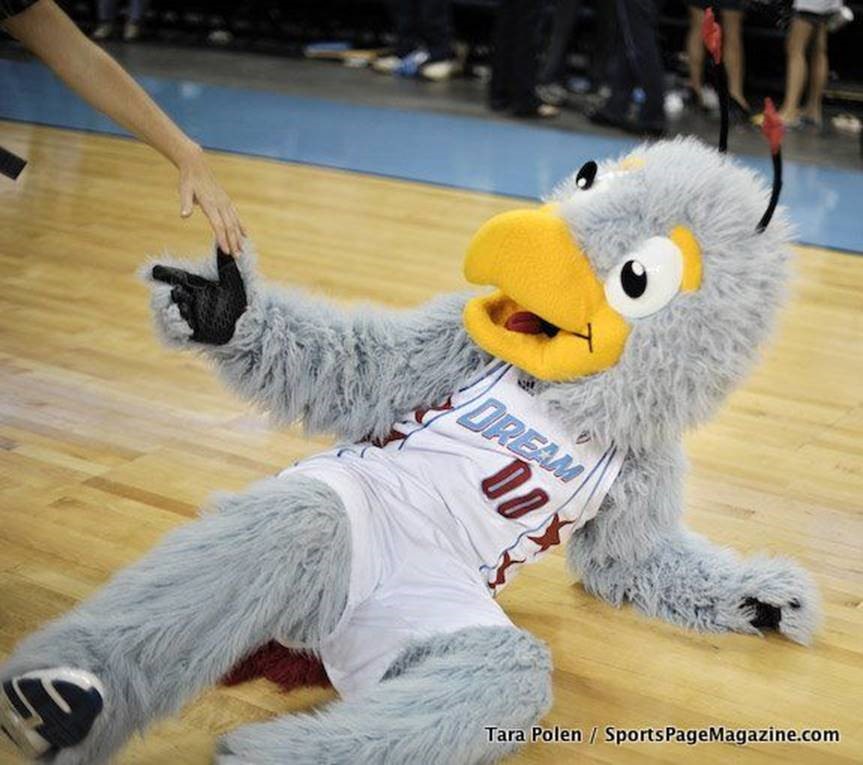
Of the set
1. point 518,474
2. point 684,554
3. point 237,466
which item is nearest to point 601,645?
point 684,554

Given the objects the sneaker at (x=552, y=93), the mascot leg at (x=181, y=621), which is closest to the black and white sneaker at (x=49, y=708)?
the mascot leg at (x=181, y=621)

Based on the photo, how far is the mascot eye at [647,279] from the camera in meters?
1.63

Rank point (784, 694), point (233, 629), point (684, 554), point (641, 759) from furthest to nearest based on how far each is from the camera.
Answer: point (684, 554) < point (784, 694) < point (641, 759) < point (233, 629)

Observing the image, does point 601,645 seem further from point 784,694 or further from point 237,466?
point 237,466

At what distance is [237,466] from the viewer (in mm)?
2295

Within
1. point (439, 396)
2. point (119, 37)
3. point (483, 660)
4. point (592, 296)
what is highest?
point (592, 296)

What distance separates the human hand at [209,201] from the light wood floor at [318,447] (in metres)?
→ 0.51

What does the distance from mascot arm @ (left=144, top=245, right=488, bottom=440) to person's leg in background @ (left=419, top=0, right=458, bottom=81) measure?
212 inches

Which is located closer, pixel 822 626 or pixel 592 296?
pixel 592 296

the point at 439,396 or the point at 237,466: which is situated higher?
the point at 439,396

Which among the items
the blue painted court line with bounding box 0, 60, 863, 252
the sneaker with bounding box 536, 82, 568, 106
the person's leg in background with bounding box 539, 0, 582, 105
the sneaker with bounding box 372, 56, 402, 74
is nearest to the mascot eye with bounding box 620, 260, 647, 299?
the blue painted court line with bounding box 0, 60, 863, 252

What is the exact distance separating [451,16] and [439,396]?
6.21m

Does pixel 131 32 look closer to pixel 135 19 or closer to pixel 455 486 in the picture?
pixel 135 19

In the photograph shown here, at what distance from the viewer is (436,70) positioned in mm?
7043
